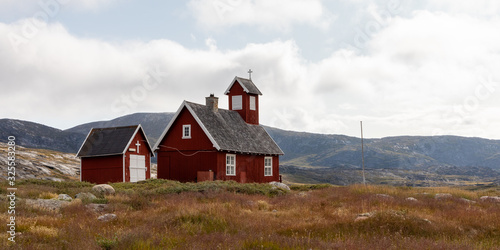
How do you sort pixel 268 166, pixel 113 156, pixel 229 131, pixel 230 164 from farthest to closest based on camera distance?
pixel 268 166 → pixel 113 156 → pixel 229 131 → pixel 230 164

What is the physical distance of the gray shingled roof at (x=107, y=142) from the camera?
1681 inches

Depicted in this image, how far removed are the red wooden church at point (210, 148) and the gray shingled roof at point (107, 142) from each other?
4462mm

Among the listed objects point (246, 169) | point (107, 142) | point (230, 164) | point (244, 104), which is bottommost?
point (246, 169)

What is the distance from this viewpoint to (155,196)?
933 inches

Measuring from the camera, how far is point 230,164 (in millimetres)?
38688

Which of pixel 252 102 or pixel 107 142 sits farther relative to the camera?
pixel 252 102

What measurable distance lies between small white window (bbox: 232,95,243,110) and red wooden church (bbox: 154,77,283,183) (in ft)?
4.04

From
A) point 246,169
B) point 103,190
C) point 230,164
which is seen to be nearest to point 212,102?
point 230,164

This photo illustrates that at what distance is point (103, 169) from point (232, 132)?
1239 cm

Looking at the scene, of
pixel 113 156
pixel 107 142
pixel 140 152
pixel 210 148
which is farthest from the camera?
pixel 140 152

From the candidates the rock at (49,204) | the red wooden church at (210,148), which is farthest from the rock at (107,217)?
the red wooden church at (210,148)

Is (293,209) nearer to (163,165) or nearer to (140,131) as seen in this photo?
(163,165)

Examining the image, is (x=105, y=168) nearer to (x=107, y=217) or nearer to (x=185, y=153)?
(x=185, y=153)

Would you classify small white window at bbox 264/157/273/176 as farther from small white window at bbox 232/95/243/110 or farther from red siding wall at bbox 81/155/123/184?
red siding wall at bbox 81/155/123/184
